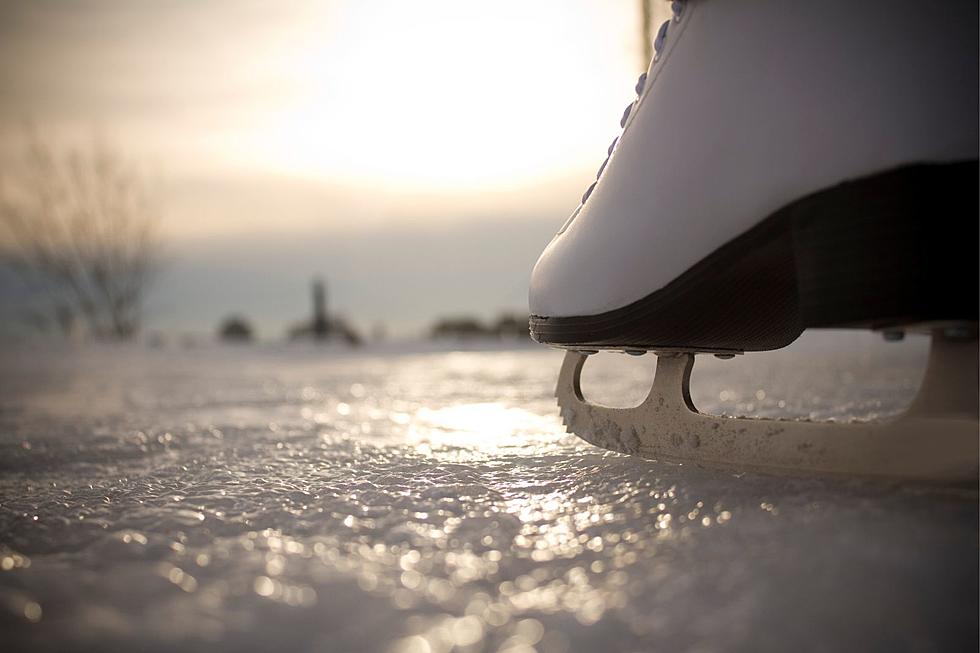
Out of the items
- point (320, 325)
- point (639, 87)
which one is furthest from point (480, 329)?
point (639, 87)

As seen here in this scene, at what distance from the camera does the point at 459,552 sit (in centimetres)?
44

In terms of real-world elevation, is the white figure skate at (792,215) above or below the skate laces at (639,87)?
below

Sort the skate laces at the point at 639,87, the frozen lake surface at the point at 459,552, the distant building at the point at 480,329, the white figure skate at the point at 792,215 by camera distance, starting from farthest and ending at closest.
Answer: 1. the distant building at the point at 480,329
2. the skate laces at the point at 639,87
3. the white figure skate at the point at 792,215
4. the frozen lake surface at the point at 459,552

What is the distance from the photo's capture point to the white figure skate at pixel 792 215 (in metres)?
0.44

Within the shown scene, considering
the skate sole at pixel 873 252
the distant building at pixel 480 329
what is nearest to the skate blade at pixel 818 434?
the skate sole at pixel 873 252

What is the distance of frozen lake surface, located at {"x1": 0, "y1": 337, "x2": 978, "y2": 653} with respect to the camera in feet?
1.09

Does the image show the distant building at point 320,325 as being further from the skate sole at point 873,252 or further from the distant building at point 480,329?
the skate sole at point 873,252

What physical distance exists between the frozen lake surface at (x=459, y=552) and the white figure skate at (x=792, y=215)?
0.19ft

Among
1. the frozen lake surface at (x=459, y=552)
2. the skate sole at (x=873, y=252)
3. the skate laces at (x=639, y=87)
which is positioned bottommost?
the frozen lake surface at (x=459, y=552)

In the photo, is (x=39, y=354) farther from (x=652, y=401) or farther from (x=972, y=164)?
(x=972, y=164)

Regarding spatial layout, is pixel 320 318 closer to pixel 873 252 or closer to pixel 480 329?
pixel 480 329

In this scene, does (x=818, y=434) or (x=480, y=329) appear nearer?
(x=818, y=434)

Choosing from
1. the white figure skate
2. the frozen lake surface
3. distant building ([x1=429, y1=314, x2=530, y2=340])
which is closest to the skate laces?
the white figure skate

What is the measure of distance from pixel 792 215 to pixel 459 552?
0.36 m
